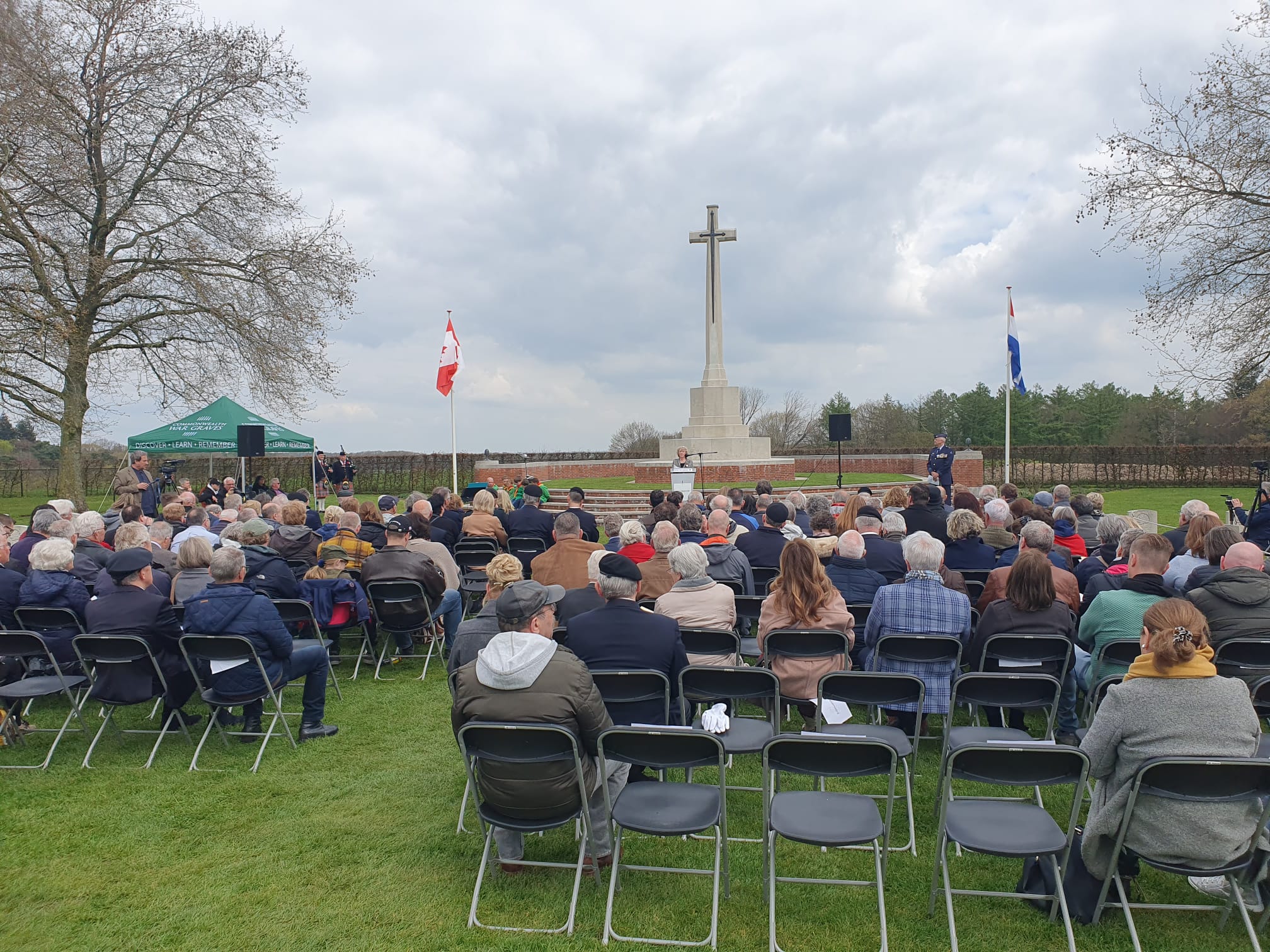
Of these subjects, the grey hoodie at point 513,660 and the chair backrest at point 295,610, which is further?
the chair backrest at point 295,610

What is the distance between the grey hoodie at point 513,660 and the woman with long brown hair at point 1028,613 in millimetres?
2828

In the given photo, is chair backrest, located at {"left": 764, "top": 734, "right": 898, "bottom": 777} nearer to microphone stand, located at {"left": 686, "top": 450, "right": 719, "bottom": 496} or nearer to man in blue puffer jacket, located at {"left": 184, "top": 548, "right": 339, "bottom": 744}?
man in blue puffer jacket, located at {"left": 184, "top": 548, "right": 339, "bottom": 744}

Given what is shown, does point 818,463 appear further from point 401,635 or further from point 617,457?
point 401,635

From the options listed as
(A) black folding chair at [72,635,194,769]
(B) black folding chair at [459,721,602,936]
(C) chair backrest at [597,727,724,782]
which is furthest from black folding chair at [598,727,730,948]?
(A) black folding chair at [72,635,194,769]

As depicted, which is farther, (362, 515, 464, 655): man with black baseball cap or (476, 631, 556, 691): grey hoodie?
(362, 515, 464, 655): man with black baseball cap

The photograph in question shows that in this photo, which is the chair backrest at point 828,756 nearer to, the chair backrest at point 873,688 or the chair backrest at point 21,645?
the chair backrest at point 873,688

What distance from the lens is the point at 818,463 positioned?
33.3 meters

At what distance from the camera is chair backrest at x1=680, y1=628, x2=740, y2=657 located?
500 centimetres

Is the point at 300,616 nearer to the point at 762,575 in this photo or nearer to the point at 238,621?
the point at 238,621

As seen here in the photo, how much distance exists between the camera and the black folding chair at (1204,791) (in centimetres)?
297

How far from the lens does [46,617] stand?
18.6 ft

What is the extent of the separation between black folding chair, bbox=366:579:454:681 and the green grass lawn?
1765 millimetres

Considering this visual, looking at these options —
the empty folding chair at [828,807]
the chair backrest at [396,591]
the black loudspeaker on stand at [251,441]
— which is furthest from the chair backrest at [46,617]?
the black loudspeaker on stand at [251,441]

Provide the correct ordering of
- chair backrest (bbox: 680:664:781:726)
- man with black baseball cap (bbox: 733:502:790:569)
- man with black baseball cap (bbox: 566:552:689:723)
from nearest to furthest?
chair backrest (bbox: 680:664:781:726) < man with black baseball cap (bbox: 566:552:689:723) < man with black baseball cap (bbox: 733:502:790:569)
